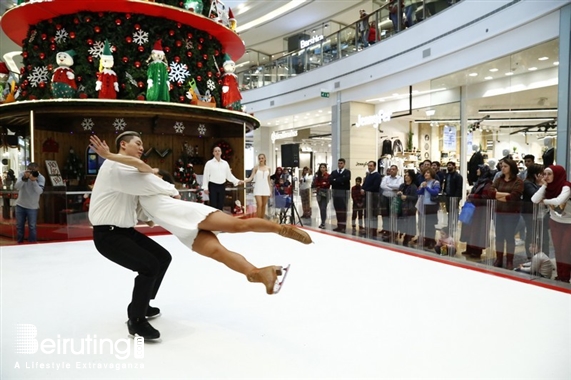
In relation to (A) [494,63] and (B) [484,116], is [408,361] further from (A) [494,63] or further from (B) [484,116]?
(B) [484,116]

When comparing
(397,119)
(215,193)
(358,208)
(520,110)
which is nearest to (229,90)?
(215,193)

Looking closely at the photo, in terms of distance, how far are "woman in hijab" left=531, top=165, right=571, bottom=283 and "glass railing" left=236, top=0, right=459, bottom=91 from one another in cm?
596

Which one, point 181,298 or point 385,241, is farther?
point 385,241

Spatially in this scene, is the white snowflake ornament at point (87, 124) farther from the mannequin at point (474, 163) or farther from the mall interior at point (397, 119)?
the mannequin at point (474, 163)

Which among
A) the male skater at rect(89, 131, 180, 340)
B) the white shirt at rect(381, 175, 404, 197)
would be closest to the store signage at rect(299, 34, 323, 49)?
the white shirt at rect(381, 175, 404, 197)

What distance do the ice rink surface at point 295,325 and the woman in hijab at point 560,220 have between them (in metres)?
0.46

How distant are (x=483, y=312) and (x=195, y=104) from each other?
5942mm

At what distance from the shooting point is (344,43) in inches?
490

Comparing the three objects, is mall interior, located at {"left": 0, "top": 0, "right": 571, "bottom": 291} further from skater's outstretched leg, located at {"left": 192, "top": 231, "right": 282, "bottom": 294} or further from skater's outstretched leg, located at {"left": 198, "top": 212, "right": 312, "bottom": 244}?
skater's outstretched leg, located at {"left": 192, "top": 231, "right": 282, "bottom": 294}

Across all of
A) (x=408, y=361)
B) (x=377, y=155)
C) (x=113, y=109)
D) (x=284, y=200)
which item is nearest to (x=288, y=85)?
(x=377, y=155)

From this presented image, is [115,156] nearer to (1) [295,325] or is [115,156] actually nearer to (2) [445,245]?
(1) [295,325]

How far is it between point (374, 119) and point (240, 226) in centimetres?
1045

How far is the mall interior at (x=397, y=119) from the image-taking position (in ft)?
19.1

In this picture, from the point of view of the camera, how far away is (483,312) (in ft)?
9.23
